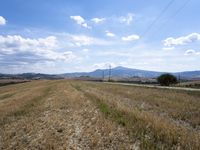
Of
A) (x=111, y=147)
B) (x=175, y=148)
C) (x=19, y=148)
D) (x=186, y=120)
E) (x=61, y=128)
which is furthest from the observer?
(x=186, y=120)

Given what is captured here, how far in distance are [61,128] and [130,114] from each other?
4.58 m

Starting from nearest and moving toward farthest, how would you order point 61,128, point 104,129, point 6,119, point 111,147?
point 111,147 < point 104,129 < point 61,128 < point 6,119

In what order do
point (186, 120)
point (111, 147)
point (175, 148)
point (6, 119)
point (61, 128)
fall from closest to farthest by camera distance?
point (175, 148) → point (111, 147) → point (61, 128) → point (186, 120) → point (6, 119)

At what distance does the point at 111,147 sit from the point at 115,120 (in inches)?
193

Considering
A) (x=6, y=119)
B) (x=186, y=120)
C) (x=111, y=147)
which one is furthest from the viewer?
(x=6, y=119)

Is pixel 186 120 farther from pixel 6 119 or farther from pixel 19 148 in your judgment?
pixel 6 119

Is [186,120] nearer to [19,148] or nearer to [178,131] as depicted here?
[178,131]

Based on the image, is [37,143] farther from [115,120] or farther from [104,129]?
[115,120]

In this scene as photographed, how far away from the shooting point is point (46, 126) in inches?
636

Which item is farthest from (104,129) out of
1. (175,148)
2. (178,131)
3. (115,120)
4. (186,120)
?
(186,120)

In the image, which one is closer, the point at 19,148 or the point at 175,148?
the point at 175,148

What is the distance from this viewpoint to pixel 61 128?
598 inches

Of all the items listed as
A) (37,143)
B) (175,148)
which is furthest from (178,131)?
(37,143)

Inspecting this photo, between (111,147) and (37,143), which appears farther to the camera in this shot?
(37,143)
